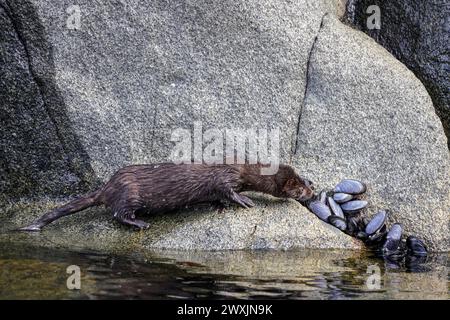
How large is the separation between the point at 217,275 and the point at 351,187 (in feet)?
7.89

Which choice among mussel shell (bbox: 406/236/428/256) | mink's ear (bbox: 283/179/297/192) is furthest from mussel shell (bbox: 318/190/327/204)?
mussel shell (bbox: 406/236/428/256)

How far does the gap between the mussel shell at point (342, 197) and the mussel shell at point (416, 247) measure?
2.43 feet

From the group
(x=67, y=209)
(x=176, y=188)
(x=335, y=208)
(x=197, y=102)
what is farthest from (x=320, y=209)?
(x=67, y=209)

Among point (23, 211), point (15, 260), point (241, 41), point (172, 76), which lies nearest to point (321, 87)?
point (241, 41)

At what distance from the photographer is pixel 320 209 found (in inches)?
314

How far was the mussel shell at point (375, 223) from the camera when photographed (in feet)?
25.6

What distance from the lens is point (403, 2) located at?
9602mm

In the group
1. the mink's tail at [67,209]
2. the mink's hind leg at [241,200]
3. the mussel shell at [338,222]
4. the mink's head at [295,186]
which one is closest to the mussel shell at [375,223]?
the mussel shell at [338,222]

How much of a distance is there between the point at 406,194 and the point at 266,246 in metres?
1.81

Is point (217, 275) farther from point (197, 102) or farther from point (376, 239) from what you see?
point (197, 102)

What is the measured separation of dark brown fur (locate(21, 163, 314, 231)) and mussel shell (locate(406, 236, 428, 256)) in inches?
43.7

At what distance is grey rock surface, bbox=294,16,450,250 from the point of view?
820 cm

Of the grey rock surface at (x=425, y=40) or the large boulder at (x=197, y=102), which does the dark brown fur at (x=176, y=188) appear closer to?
the large boulder at (x=197, y=102)

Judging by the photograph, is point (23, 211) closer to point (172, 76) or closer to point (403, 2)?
point (172, 76)
